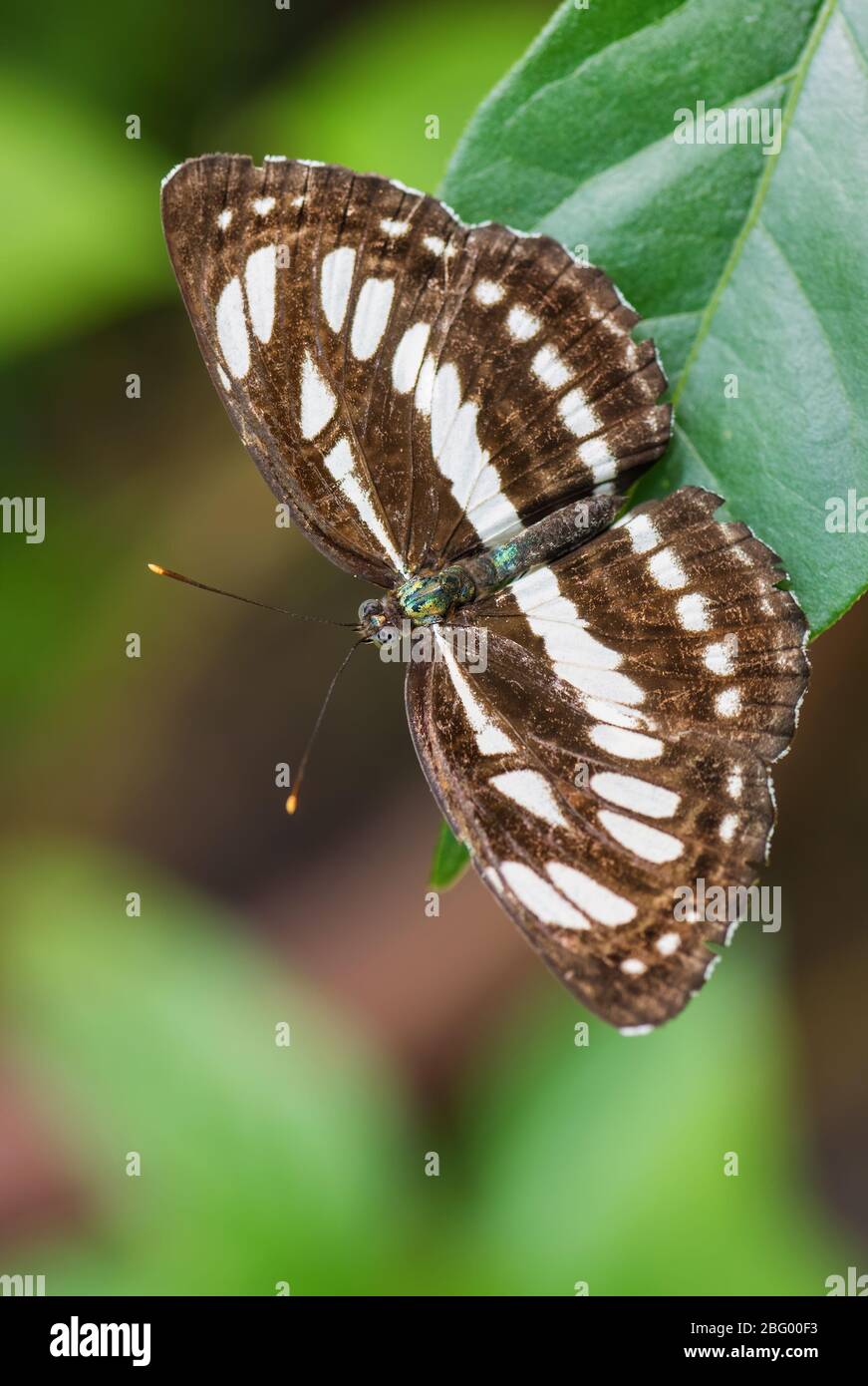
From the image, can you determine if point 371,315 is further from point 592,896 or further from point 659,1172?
point 659,1172

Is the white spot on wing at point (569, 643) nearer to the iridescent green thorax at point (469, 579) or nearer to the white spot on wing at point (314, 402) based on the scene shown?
the iridescent green thorax at point (469, 579)

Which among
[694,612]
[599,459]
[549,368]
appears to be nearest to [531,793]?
[694,612]

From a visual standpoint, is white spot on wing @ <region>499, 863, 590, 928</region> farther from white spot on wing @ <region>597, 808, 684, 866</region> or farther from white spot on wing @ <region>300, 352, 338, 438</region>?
white spot on wing @ <region>300, 352, 338, 438</region>

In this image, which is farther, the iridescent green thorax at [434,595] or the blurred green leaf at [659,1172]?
the blurred green leaf at [659,1172]

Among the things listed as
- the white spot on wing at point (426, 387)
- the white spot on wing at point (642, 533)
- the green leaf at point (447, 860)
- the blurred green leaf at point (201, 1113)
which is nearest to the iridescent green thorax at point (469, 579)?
the white spot on wing at point (642, 533)

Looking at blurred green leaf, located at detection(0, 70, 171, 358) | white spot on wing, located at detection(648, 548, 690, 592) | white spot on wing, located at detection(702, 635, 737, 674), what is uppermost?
blurred green leaf, located at detection(0, 70, 171, 358)

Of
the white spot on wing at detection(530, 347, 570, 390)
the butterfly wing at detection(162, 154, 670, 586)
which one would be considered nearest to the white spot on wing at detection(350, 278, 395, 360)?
the butterfly wing at detection(162, 154, 670, 586)
